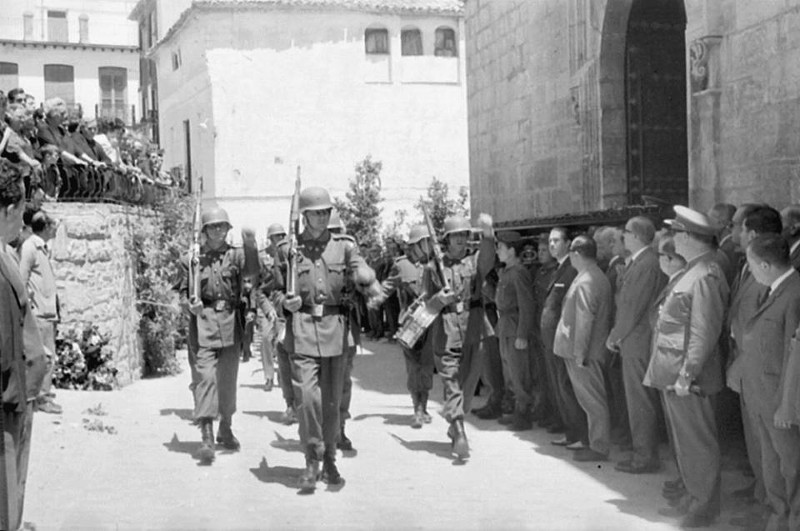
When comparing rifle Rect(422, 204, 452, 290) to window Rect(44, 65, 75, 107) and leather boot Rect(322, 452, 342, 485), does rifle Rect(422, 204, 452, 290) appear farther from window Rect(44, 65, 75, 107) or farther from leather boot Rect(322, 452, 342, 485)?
window Rect(44, 65, 75, 107)

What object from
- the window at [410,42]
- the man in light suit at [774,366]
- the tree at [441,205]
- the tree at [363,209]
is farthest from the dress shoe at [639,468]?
the window at [410,42]

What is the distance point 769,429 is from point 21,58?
38002 millimetres

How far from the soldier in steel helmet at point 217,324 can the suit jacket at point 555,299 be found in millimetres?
2465

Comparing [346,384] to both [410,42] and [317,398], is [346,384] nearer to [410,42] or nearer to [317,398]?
[317,398]

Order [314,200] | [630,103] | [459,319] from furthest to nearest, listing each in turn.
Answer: [630,103]
[459,319]
[314,200]

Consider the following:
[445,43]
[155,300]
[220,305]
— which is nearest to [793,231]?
[220,305]

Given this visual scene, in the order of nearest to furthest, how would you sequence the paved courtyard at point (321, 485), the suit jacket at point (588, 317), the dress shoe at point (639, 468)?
the paved courtyard at point (321, 485) → the dress shoe at point (639, 468) → the suit jacket at point (588, 317)

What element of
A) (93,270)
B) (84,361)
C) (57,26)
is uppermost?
(57,26)

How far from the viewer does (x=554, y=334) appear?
319 inches

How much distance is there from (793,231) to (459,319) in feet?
9.02

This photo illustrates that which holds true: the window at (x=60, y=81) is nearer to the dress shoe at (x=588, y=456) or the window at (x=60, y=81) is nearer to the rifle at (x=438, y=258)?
the rifle at (x=438, y=258)

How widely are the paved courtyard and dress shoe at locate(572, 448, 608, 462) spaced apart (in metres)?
0.12

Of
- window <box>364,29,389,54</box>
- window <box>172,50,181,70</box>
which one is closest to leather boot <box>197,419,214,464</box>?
window <box>364,29,389,54</box>

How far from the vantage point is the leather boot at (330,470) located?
22.5 ft
